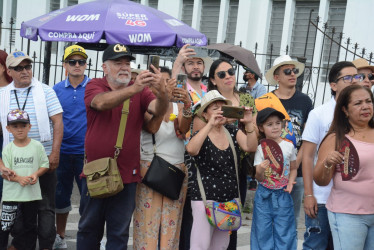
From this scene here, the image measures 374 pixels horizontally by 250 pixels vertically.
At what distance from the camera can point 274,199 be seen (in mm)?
5020

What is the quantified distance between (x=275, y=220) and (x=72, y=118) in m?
2.54

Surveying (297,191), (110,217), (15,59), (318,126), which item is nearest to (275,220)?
(297,191)

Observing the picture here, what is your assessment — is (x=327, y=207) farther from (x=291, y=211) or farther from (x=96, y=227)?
(x=96, y=227)

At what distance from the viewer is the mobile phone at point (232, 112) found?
4.69 meters

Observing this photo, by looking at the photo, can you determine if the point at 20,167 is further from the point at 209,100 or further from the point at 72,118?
the point at 209,100

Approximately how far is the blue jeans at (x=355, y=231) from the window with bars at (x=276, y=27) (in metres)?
11.4

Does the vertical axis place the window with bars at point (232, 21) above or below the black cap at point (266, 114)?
above

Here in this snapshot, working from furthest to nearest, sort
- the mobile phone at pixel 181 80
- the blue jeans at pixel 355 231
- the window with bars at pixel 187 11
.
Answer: the window with bars at pixel 187 11 → the mobile phone at pixel 181 80 → the blue jeans at pixel 355 231

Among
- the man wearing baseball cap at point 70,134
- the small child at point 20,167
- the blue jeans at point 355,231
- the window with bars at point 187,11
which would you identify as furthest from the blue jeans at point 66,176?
the window with bars at point 187,11

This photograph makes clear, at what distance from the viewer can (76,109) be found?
612 centimetres

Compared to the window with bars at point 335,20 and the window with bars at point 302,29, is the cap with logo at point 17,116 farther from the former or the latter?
the window with bars at point 302,29

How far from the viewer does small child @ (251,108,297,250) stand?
16.4 ft

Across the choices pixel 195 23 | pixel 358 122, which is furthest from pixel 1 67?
pixel 195 23

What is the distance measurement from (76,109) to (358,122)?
3.17 metres
